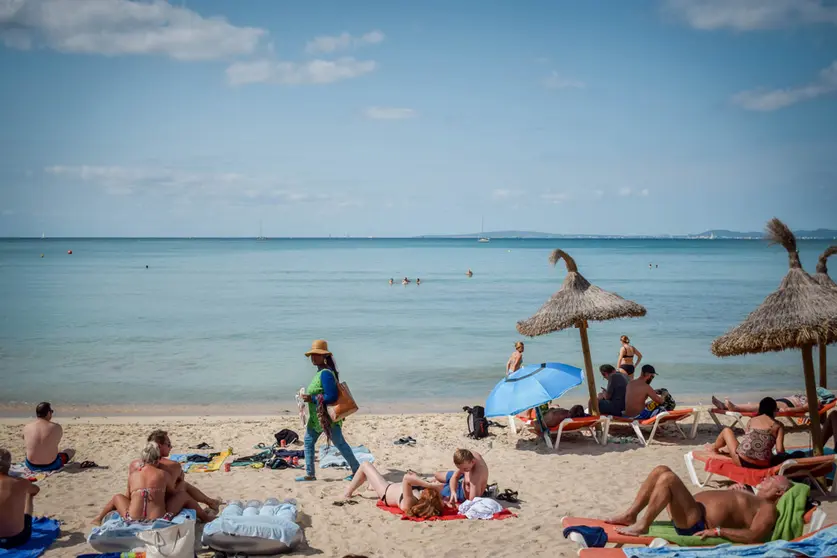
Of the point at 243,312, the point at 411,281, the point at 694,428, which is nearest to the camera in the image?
the point at 694,428

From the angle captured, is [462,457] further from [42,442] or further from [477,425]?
[42,442]

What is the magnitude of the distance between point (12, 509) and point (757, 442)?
6436 mm

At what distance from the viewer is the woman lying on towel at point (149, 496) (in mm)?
5699

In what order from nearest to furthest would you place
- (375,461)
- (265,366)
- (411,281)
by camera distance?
(375,461) → (265,366) → (411,281)

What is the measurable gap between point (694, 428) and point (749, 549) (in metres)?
4.79

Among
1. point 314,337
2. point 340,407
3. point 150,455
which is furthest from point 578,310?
point 314,337

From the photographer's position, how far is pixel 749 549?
4.73 meters

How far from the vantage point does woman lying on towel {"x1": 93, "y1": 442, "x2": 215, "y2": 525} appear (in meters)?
5.70

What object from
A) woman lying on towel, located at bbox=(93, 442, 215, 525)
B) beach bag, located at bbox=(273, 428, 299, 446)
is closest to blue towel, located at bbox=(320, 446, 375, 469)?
beach bag, located at bbox=(273, 428, 299, 446)

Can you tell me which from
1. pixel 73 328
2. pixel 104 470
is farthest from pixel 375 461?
pixel 73 328

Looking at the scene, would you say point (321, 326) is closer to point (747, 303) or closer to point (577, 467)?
point (577, 467)

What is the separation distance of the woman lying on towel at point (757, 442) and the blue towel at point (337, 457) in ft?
12.5

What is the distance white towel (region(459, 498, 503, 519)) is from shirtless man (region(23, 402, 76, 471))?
4625mm

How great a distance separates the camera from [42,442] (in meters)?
7.82
